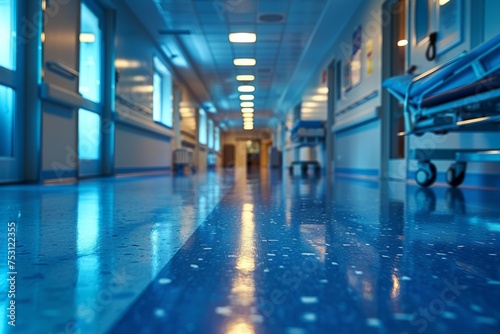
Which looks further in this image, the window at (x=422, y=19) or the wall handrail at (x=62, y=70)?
the wall handrail at (x=62, y=70)

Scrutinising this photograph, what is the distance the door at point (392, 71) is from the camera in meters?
4.62

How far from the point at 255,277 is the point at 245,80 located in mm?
10307

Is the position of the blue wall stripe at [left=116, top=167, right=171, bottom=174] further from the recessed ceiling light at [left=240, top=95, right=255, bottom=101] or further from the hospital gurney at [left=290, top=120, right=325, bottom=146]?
the recessed ceiling light at [left=240, top=95, right=255, bottom=101]

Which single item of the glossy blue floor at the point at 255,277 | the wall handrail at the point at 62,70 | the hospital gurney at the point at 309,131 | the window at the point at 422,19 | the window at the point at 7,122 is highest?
the window at the point at 422,19

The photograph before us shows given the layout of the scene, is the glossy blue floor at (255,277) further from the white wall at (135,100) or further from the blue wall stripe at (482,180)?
the white wall at (135,100)

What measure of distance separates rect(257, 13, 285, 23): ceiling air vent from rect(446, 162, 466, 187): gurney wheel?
400cm

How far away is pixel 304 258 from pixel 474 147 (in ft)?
9.43

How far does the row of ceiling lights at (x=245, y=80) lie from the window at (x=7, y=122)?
4288 millimetres

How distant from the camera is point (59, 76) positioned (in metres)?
3.97

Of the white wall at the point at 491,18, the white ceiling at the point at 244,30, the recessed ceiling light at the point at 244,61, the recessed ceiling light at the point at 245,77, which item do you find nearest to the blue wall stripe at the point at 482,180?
the white wall at the point at 491,18

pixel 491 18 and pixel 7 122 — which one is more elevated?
pixel 491 18

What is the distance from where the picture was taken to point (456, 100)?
7.75 ft

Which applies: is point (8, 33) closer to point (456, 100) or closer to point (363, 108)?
point (456, 100)

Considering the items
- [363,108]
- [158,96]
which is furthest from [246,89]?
[363,108]
